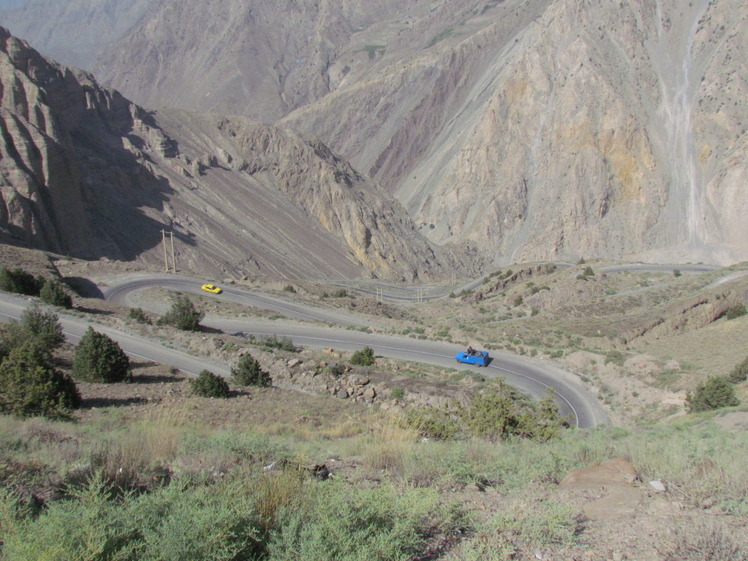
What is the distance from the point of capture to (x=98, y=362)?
15547mm

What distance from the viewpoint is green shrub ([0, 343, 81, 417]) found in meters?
11.0

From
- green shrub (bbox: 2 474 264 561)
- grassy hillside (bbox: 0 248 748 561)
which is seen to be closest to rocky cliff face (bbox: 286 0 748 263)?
grassy hillside (bbox: 0 248 748 561)

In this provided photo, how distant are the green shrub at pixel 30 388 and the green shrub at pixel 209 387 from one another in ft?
A: 11.1

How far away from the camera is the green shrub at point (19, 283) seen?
2575 centimetres

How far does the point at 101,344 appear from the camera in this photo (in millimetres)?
15836

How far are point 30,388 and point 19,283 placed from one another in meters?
18.1

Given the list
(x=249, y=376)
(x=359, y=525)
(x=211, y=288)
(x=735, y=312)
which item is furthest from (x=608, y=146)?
(x=359, y=525)

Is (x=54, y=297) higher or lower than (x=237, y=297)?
lower

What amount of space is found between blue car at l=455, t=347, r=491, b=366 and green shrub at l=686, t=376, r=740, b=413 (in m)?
9.48

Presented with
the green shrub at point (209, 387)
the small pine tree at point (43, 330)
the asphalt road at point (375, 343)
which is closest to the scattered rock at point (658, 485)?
the green shrub at point (209, 387)

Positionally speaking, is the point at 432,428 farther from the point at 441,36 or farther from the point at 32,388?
the point at 441,36

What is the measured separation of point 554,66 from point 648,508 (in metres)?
90.4

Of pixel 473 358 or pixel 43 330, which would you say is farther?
pixel 473 358

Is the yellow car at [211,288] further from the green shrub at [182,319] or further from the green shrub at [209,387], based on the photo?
the green shrub at [209,387]
